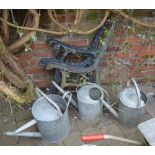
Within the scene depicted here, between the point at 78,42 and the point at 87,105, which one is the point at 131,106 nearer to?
the point at 87,105

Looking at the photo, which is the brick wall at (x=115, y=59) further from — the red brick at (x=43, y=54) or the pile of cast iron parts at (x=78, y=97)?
the pile of cast iron parts at (x=78, y=97)

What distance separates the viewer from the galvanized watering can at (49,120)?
7.82ft

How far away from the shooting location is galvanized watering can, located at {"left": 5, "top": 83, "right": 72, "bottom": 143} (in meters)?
2.38

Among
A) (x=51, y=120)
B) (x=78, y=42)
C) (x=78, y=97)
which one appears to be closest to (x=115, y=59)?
(x=78, y=42)

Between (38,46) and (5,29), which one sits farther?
(38,46)

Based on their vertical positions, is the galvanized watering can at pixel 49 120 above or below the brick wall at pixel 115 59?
below

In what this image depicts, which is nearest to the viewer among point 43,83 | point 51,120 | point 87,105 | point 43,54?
point 51,120

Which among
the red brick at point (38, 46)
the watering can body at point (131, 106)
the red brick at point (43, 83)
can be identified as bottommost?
the red brick at point (43, 83)

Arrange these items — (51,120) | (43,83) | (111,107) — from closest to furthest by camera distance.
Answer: (51,120) < (111,107) < (43,83)

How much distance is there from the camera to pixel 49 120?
2.37 m

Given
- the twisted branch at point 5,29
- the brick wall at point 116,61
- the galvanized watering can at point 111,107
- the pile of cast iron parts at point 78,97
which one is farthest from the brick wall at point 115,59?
the galvanized watering can at point 111,107
